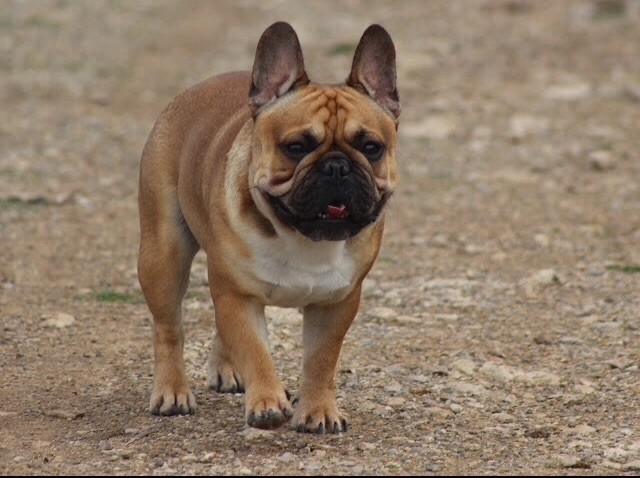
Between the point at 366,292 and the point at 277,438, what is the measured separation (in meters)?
3.00

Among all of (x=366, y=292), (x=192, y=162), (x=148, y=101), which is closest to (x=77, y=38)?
(x=148, y=101)

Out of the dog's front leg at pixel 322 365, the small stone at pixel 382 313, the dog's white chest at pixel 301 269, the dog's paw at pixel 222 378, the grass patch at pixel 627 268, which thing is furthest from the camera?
the grass patch at pixel 627 268

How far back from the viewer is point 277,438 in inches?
239

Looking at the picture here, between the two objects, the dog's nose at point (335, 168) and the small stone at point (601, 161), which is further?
the small stone at point (601, 161)

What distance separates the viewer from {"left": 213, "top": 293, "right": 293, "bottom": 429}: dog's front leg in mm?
5738

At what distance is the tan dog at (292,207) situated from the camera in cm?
574

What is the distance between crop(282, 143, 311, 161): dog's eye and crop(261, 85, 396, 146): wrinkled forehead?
1.5 inches

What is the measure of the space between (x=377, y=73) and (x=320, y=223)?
3.08 ft

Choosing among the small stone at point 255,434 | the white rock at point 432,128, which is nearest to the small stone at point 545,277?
the small stone at point 255,434

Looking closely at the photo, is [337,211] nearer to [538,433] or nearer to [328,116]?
[328,116]

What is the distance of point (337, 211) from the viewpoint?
5.70 metres

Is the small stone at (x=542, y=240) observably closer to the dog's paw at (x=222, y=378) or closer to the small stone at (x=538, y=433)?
the dog's paw at (x=222, y=378)

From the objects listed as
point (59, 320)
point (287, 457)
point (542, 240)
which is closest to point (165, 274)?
point (287, 457)

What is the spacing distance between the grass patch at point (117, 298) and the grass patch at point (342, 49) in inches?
320
